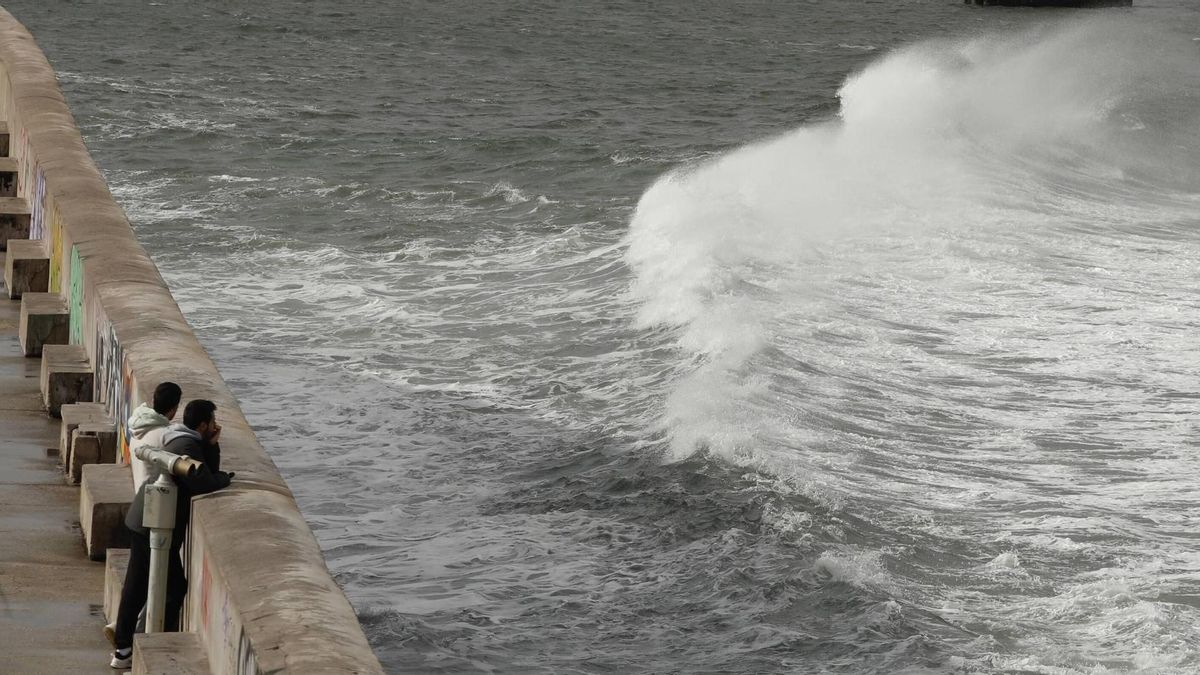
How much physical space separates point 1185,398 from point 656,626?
27.0ft

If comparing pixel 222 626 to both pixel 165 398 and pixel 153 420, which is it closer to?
pixel 153 420

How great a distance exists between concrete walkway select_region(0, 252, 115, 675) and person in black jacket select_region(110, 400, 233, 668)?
23 centimetres

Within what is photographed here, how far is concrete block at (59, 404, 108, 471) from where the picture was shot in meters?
10.1

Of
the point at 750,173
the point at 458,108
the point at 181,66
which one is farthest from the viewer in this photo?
the point at 181,66

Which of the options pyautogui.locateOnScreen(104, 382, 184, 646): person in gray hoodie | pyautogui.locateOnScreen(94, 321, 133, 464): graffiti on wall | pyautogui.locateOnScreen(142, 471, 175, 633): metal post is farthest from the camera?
pyautogui.locateOnScreen(94, 321, 133, 464): graffiti on wall

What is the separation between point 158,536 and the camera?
7.61m

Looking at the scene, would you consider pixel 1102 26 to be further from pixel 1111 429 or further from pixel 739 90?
pixel 1111 429

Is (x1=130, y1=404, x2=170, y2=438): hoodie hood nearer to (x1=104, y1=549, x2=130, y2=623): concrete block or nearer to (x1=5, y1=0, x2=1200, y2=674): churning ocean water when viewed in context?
(x1=104, y1=549, x2=130, y2=623): concrete block

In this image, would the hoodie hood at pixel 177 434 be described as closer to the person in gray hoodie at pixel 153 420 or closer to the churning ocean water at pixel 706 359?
the person in gray hoodie at pixel 153 420

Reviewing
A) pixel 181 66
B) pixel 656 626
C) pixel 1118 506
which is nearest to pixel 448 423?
pixel 656 626

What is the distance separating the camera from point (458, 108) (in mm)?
44375

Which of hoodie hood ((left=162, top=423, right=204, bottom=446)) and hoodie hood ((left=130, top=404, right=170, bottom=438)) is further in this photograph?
hoodie hood ((left=130, top=404, right=170, bottom=438))

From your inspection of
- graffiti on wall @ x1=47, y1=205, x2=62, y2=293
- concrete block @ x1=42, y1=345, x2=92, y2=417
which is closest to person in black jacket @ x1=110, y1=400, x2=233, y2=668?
concrete block @ x1=42, y1=345, x2=92, y2=417

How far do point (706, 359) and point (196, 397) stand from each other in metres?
10.9
